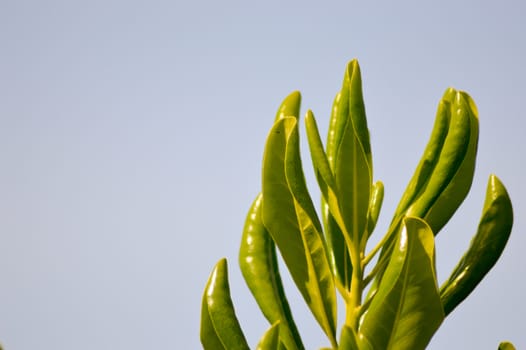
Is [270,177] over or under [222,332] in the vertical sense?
over

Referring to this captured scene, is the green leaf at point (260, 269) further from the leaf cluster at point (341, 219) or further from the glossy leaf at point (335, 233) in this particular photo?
the glossy leaf at point (335, 233)

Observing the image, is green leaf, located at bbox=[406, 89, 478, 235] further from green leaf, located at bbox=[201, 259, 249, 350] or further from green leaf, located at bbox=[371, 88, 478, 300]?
green leaf, located at bbox=[201, 259, 249, 350]

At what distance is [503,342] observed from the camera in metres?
2.58

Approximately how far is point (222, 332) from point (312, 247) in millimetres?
447

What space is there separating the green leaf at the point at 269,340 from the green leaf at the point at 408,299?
267 mm

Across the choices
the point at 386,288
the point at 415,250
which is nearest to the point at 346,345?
the point at 386,288

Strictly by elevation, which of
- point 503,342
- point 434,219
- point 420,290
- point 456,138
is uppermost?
point 456,138

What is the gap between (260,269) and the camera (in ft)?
9.48

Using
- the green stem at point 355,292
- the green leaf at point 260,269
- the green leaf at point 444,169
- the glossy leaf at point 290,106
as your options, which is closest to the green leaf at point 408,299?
the green stem at point 355,292

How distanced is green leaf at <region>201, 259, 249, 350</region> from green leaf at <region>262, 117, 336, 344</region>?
0.24 m

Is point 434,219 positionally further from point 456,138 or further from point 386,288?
A: point 386,288

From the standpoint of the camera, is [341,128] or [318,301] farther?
[341,128]

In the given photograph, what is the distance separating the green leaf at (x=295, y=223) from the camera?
2.55m

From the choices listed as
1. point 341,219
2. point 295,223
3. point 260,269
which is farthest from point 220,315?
point 341,219
